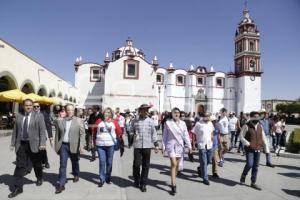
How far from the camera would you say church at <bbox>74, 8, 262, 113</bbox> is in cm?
4600

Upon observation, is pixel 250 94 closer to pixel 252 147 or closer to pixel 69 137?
pixel 252 147

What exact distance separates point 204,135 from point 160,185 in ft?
5.11

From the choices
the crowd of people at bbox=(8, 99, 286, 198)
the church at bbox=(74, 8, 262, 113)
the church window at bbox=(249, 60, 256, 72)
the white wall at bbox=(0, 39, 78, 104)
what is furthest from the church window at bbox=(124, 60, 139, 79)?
the crowd of people at bbox=(8, 99, 286, 198)

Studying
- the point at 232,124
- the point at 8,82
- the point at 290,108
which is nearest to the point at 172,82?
the point at 290,108

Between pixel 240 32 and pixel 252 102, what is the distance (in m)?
13.1

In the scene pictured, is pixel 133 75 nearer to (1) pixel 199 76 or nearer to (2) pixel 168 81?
(2) pixel 168 81

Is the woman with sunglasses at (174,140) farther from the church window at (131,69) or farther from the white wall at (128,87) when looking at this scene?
the church window at (131,69)

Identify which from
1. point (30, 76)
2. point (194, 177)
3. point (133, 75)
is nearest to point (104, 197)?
point (194, 177)

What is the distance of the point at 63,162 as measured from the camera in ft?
19.6

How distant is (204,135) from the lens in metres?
7.05

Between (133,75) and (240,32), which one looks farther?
(240,32)

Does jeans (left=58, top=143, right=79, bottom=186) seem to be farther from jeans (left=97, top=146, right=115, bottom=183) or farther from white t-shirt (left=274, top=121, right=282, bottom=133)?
white t-shirt (left=274, top=121, right=282, bottom=133)

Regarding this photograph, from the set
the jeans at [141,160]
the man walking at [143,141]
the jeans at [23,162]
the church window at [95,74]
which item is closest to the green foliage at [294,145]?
the man walking at [143,141]

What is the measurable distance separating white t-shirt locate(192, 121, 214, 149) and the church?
124 feet
